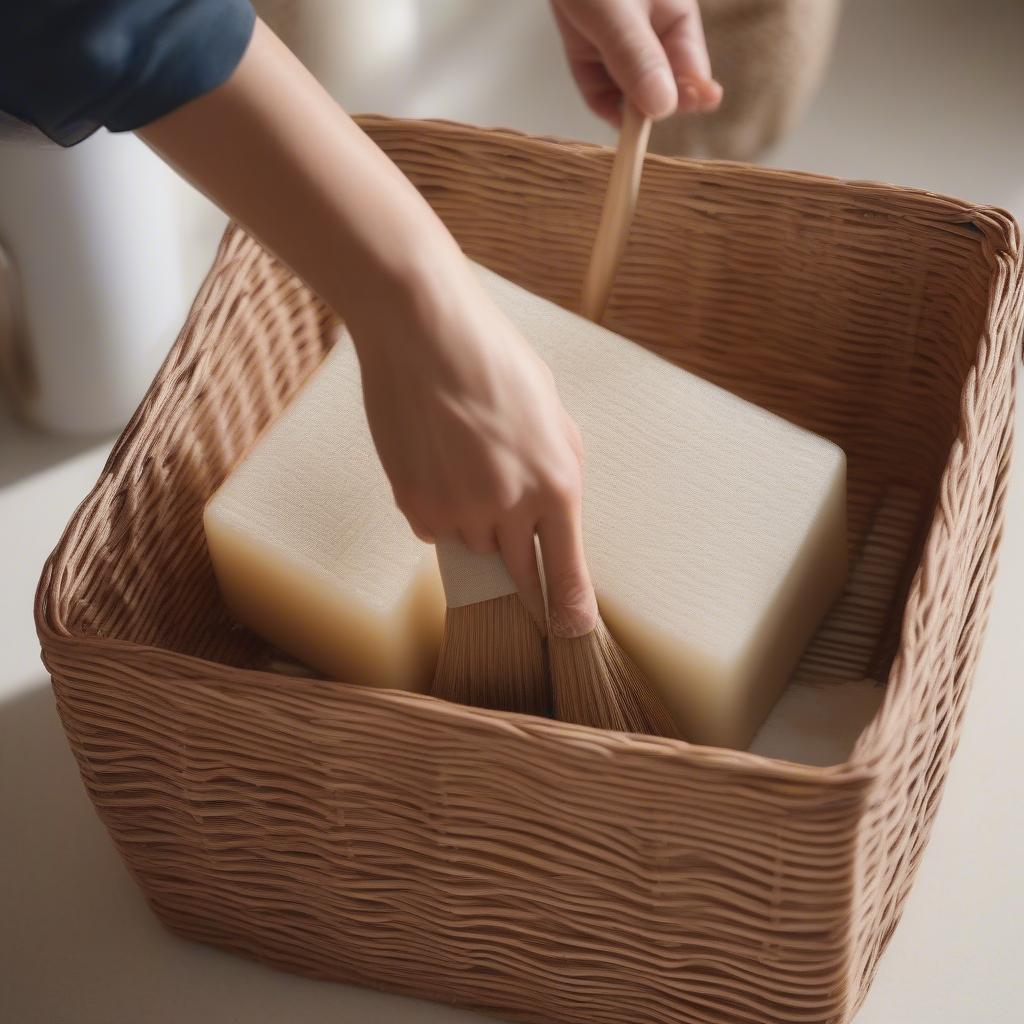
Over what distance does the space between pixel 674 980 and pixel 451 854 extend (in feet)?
0.36

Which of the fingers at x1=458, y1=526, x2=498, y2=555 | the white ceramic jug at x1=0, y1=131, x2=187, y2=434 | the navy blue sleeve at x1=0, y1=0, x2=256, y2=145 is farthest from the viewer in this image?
the white ceramic jug at x1=0, y1=131, x2=187, y2=434

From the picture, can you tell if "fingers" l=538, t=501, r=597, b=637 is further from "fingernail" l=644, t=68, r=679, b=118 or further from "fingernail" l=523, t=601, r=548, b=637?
"fingernail" l=644, t=68, r=679, b=118

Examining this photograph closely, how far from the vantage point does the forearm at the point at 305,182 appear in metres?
0.45

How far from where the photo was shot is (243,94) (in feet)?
1.48

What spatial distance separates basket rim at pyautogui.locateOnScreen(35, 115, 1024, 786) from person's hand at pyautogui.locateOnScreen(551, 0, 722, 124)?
0.16 feet

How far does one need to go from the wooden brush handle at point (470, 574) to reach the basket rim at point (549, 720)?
0.16 ft

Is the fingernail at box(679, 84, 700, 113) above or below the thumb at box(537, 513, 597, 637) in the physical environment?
above

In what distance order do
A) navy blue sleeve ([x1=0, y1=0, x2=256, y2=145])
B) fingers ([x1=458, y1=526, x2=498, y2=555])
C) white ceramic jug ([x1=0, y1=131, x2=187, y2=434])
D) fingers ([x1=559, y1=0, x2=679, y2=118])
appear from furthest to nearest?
white ceramic jug ([x1=0, y1=131, x2=187, y2=434]) < fingers ([x1=559, y1=0, x2=679, y2=118]) < fingers ([x1=458, y1=526, x2=498, y2=555]) < navy blue sleeve ([x1=0, y1=0, x2=256, y2=145])

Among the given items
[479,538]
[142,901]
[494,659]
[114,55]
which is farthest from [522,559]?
[142,901]

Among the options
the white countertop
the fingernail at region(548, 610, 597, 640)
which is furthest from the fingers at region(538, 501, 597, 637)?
the white countertop

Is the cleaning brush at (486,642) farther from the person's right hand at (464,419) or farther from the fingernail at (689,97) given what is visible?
the fingernail at (689,97)

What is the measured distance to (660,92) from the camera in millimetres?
729

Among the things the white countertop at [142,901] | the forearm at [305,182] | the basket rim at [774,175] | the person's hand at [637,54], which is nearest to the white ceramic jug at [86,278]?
the white countertop at [142,901]

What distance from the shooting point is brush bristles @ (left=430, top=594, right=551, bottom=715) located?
0.62 meters
